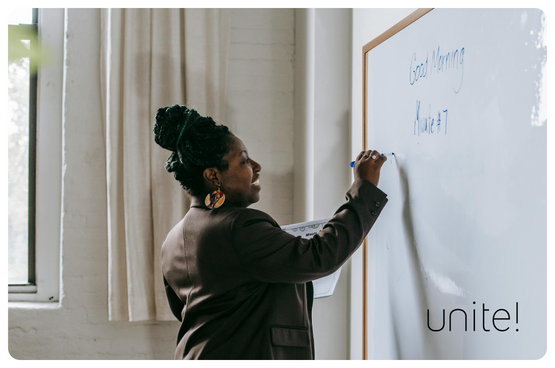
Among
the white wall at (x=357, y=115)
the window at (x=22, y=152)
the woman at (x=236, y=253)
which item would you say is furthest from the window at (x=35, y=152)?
the white wall at (x=357, y=115)

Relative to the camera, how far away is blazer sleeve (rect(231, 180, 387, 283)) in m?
0.94

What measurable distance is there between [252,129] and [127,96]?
516mm

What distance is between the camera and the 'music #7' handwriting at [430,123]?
974 mm

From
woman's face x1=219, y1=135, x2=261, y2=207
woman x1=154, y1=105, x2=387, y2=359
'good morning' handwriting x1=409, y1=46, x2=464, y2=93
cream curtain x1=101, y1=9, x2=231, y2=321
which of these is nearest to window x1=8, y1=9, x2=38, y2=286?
cream curtain x1=101, y1=9, x2=231, y2=321

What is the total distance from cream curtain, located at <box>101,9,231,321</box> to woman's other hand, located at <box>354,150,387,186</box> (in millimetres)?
856

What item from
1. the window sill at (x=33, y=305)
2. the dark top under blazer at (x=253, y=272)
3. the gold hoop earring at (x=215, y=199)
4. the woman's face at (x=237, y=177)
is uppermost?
the woman's face at (x=237, y=177)

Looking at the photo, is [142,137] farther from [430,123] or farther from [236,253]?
[430,123]

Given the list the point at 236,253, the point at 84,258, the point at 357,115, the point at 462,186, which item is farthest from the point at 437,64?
the point at 84,258

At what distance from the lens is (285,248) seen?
94 cm

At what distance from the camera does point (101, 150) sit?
186cm

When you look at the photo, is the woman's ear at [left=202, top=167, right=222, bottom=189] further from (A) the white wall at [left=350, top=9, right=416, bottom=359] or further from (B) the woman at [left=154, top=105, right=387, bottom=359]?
(A) the white wall at [left=350, top=9, right=416, bottom=359]

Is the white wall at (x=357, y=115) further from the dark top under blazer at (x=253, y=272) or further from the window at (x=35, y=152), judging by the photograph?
the window at (x=35, y=152)

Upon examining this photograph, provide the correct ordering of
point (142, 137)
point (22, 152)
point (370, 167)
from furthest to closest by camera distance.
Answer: point (22, 152) → point (142, 137) → point (370, 167)

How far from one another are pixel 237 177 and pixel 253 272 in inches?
8.9
